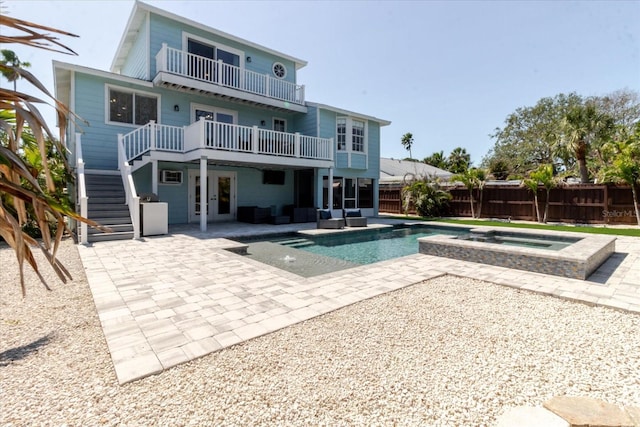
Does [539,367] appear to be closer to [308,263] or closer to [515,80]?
[308,263]

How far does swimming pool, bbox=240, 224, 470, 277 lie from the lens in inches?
287

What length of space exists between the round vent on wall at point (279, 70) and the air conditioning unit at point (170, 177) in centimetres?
682

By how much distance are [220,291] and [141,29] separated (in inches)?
500

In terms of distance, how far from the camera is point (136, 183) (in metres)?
11.8

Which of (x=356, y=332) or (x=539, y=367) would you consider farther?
(x=356, y=332)

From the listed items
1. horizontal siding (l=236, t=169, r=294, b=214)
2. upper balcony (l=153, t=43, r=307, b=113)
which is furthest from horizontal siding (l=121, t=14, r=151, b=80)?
horizontal siding (l=236, t=169, r=294, b=214)

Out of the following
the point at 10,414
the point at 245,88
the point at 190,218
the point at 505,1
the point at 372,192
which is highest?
the point at 505,1

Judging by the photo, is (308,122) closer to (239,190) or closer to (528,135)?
(239,190)

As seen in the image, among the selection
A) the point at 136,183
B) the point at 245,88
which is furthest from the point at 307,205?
the point at 136,183

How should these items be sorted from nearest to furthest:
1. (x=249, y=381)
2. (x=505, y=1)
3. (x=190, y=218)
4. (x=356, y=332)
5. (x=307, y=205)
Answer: (x=249, y=381)
(x=356, y=332)
(x=505, y=1)
(x=190, y=218)
(x=307, y=205)

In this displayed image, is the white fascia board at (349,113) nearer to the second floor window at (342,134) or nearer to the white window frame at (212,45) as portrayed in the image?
the second floor window at (342,134)

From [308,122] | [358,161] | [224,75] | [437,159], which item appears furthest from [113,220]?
[437,159]

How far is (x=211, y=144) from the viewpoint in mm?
10812

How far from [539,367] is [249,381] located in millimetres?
2575
